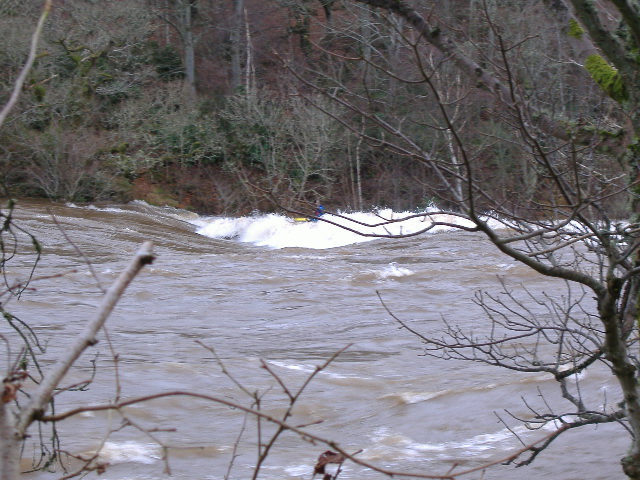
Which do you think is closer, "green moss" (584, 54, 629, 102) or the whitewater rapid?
"green moss" (584, 54, 629, 102)

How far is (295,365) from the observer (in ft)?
28.3

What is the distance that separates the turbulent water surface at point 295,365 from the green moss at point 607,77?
1761 mm

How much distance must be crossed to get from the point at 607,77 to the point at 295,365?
5571mm

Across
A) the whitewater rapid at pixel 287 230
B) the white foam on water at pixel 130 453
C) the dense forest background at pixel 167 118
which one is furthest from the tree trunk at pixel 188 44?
the white foam on water at pixel 130 453

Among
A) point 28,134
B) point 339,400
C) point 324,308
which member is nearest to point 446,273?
point 324,308

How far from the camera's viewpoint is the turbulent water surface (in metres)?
5.86

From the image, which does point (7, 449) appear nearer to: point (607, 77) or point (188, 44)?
point (607, 77)

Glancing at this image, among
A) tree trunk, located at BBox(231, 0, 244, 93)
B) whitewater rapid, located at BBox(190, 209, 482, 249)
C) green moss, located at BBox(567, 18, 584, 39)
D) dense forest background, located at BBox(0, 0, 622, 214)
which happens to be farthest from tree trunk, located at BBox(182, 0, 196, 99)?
green moss, located at BBox(567, 18, 584, 39)

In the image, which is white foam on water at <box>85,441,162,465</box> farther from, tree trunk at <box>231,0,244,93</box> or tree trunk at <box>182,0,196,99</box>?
tree trunk at <box>231,0,244,93</box>

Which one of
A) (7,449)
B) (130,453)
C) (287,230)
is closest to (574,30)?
(7,449)

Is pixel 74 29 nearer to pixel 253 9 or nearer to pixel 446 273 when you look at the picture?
pixel 253 9

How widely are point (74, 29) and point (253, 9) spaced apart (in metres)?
8.44

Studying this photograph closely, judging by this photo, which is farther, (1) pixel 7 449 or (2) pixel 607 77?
(2) pixel 607 77

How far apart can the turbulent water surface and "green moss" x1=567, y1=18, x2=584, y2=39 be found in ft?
6.09
